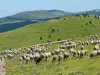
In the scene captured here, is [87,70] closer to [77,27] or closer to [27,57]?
[27,57]

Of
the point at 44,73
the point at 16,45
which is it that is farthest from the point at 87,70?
the point at 16,45

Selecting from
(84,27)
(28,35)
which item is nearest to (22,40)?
(28,35)

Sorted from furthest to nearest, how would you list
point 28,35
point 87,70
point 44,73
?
point 28,35
point 44,73
point 87,70

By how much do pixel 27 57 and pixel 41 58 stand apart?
6.49m

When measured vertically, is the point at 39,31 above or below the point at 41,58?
below

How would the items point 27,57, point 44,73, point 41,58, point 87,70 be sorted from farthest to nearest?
1. point 27,57
2. point 41,58
3. point 44,73
4. point 87,70

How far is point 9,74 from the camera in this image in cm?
4775

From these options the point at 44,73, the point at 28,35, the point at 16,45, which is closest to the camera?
the point at 44,73

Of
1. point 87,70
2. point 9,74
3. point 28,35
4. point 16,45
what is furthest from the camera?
point 28,35

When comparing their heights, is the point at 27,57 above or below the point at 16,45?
above

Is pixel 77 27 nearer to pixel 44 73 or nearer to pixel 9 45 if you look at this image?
pixel 9 45

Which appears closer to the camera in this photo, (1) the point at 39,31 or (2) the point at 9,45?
(2) the point at 9,45

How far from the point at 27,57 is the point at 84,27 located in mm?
133013

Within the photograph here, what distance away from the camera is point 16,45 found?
172 meters
